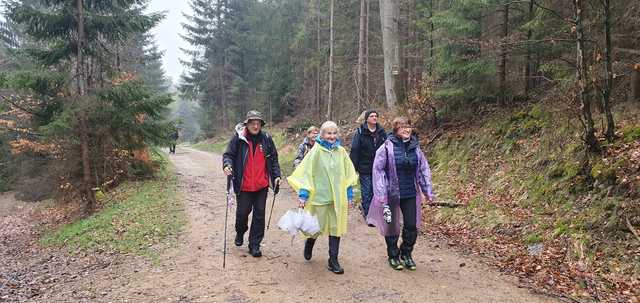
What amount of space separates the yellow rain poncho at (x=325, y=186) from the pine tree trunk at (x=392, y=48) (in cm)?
911

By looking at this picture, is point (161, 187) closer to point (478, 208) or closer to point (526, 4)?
point (478, 208)

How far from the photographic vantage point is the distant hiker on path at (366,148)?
24.6ft

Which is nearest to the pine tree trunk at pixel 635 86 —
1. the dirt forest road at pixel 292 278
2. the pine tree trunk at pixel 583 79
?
the pine tree trunk at pixel 583 79

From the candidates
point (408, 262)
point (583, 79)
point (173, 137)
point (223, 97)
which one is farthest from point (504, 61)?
point (223, 97)

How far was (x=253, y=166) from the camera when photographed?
6.24 m

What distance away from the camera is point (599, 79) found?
781 cm

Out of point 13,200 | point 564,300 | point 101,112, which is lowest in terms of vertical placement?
point 13,200

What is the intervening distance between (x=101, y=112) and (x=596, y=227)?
13417 mm

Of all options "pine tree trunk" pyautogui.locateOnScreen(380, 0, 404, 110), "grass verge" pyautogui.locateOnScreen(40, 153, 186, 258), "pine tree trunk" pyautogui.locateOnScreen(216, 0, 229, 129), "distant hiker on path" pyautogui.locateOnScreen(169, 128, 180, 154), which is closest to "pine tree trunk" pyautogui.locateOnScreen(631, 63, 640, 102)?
"pine tree trunk" pyautogui.locateOnScreen(380, 0, 404, 110)

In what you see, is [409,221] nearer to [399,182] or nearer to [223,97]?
[399,182]

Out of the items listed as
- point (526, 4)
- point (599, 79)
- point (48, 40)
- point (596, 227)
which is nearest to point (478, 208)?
point (596, 227)

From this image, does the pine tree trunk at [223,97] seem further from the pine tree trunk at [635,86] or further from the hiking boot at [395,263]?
the hiking boot at [395,263]

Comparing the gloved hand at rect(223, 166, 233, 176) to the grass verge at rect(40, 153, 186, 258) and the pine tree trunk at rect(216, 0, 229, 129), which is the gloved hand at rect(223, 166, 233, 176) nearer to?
the grass verge at rect(40, 153, 186, 258)

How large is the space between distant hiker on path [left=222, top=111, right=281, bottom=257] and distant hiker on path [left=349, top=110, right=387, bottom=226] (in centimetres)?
168
